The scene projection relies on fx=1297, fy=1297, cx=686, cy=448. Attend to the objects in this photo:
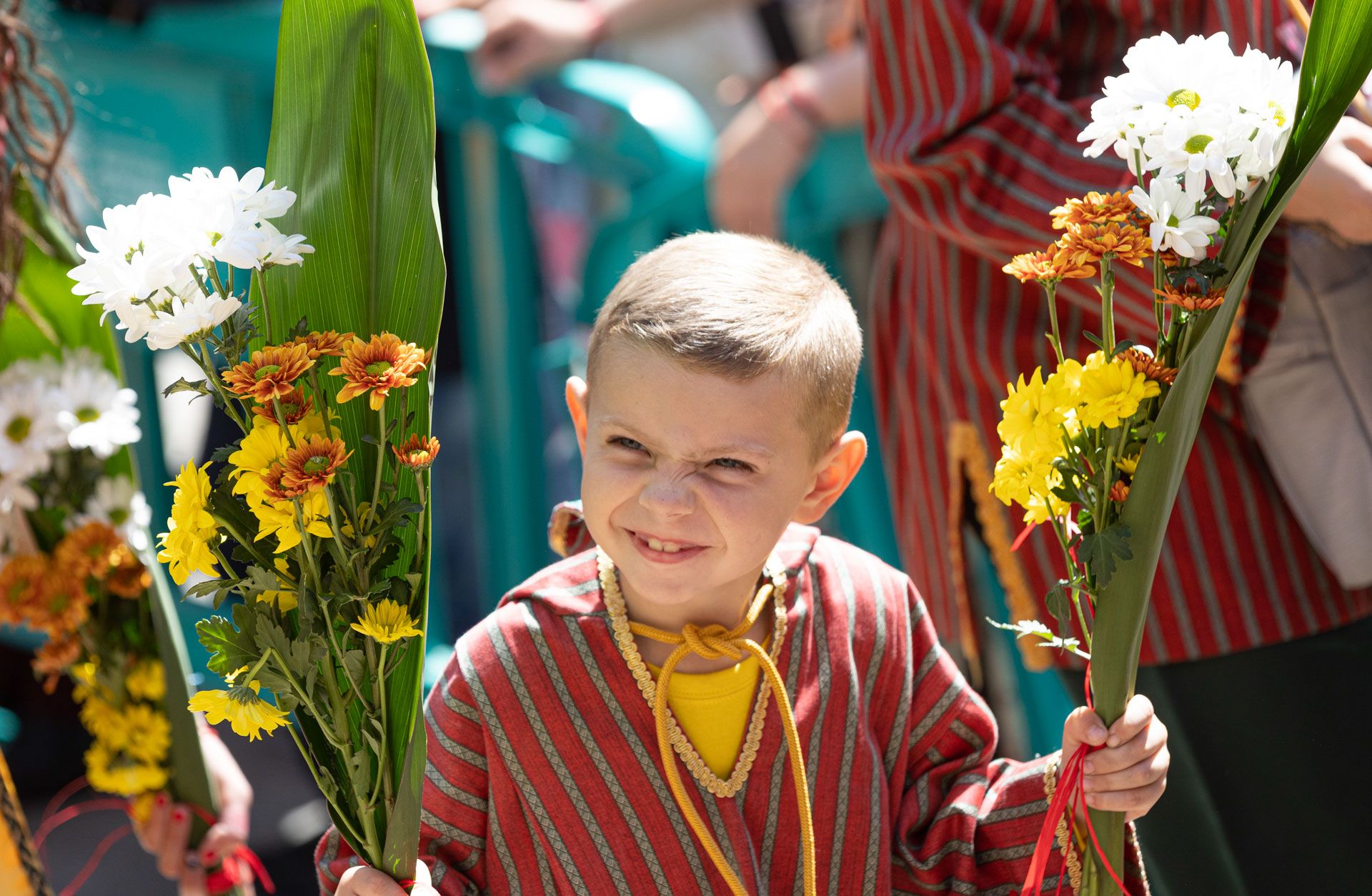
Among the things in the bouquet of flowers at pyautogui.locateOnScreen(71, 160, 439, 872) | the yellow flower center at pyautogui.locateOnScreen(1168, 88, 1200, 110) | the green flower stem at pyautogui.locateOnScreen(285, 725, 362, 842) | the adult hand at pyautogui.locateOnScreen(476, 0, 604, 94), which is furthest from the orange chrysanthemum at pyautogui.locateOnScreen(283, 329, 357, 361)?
the adult hand at pyautogui.locateOnScreen(476, 0, 604, 94)

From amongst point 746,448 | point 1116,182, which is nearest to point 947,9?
point 1116,182

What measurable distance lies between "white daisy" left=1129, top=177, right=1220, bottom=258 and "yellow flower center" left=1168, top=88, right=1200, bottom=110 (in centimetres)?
5

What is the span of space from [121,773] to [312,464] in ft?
2.55

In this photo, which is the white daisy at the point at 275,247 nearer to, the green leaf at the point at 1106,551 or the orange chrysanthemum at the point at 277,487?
the orange chrysanthemum at the point at 277,487

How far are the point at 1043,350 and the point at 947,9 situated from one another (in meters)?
0.40

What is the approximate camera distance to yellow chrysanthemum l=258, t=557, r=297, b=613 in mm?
1000

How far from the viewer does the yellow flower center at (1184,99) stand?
0.94 metres

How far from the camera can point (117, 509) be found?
1.52 m

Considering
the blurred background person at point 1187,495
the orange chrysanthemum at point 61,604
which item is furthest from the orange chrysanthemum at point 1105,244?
the orange chrysanthemum at point 61,604

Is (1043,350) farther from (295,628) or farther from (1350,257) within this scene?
(295,628)

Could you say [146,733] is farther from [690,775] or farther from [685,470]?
[685,470]

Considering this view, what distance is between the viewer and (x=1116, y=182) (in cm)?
130

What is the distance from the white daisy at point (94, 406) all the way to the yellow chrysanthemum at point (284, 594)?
0.56 m

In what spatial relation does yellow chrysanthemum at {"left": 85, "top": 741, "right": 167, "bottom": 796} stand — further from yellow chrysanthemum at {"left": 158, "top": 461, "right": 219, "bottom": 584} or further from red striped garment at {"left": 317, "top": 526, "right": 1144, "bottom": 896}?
yellow chrysanthemum at {"left": 158, "top": 461, "right": 219, "bottom": 584}
